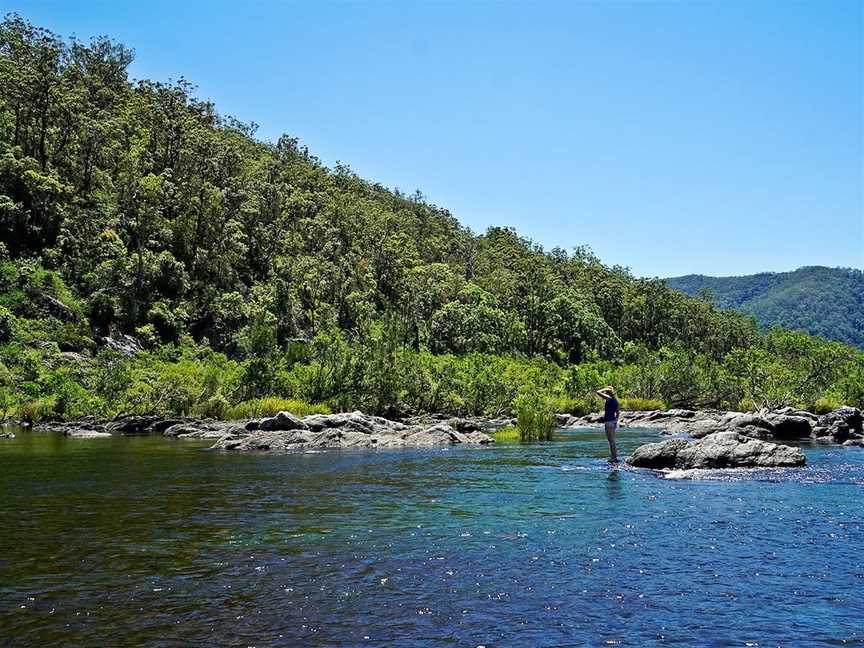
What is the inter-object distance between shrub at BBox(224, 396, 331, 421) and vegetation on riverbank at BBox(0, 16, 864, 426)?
0.96 ft

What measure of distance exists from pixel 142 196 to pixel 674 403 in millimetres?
68071

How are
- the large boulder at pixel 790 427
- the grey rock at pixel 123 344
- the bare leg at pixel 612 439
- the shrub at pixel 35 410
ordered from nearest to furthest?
1. the bare leg at pixel 612 439
2. the large boulder at pixel 790 427
3. the shrub at pixel 35 410
4. the grey rock at pixel 123 344

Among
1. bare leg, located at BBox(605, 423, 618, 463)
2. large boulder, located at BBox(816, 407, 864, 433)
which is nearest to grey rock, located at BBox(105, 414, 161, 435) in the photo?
bare leg, located at BBox(605, 423, 618, 463)

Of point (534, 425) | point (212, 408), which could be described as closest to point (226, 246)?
A: point (212, 408)

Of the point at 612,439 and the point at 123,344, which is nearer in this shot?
the point at 612,439

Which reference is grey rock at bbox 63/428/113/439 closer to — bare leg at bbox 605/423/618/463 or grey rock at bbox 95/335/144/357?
grey rock at bbox 95/335/144/357

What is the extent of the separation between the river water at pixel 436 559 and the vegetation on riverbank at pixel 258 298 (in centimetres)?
3203

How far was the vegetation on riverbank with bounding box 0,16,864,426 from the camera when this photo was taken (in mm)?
55562

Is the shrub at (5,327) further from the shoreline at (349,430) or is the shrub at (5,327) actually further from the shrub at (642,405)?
the shrub at (642,405)

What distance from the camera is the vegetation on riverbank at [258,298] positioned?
5556cm

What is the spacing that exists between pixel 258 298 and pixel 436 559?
7770cm

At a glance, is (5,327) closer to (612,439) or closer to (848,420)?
(612,439)

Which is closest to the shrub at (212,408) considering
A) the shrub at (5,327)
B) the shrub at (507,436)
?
the shrub at (507,436)

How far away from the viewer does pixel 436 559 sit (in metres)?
12.4
